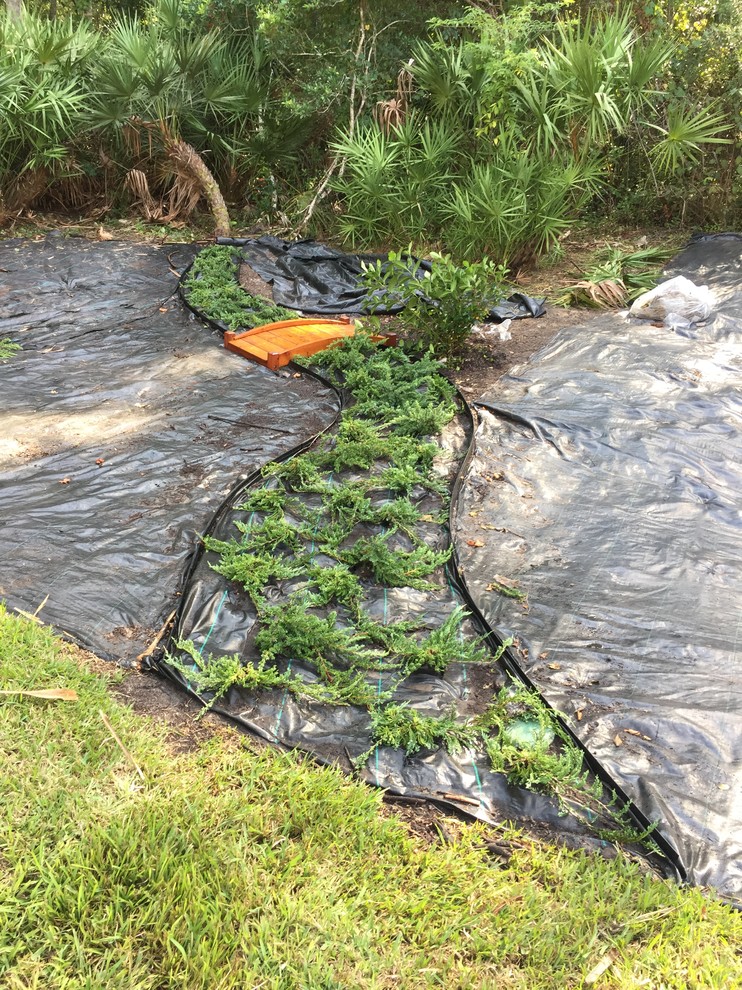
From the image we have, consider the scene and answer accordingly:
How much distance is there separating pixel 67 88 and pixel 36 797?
7.15m

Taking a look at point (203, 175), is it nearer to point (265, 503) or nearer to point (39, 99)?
point (39, 99)

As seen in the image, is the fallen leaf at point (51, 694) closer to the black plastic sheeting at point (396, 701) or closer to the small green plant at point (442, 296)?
the black plastic sheeting at point (396, 701)

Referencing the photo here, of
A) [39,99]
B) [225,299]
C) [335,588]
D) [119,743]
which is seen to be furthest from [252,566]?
[39,99]

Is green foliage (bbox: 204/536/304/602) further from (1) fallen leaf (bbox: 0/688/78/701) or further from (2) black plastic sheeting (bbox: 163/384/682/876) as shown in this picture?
(1) fallen leaf (bbox: 0/688/78/701)

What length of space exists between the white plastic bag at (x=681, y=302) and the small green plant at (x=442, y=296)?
119 cm

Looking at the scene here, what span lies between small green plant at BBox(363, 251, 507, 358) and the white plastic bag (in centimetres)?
119

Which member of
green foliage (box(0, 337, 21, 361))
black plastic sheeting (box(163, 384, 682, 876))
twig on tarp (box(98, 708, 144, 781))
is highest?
green foliage (box(0, 337, 21, 361))

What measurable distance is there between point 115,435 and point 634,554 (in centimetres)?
243

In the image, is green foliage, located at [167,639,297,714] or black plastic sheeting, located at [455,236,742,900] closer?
black plastic sheeting, located at [455,236,742,900]

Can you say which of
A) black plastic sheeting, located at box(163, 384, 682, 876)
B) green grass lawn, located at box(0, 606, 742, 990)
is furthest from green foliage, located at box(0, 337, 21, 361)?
green grass lawn, located at box(0, 606, 742, 990)

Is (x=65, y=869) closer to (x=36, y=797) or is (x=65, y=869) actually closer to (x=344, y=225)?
(x=36, y=797)

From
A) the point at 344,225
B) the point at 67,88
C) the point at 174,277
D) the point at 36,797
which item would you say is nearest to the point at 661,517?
the point at 36,797

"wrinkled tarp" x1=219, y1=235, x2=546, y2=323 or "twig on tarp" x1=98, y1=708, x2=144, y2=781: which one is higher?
"wrinkled tarp" x1=219, y1=235, x2=546, y2=323

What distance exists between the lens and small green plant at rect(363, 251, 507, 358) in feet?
14.1
